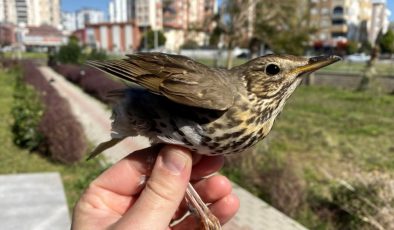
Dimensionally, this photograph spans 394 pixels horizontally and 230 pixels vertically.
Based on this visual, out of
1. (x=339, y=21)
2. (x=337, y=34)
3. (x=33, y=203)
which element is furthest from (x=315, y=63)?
(x=337, y=34)

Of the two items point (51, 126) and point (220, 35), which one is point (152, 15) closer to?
point (220, 35)

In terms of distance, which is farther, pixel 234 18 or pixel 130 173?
pixel 234 18

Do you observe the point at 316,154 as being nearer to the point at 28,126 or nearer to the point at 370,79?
the point at 28,126

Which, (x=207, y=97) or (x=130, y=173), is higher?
(x=207, y=97)

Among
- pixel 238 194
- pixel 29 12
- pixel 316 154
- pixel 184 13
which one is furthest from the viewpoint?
pixel 29 12

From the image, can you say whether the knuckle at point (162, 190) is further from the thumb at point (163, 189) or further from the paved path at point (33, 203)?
the paved path at point (33, 203)

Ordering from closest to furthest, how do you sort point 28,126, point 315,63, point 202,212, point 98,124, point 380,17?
1. point 315,63
2. point 202,212
3. point 28,126
4. point 98,124
5. point 380,17

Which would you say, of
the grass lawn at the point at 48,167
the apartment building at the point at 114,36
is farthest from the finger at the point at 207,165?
the apartment building at the point at 114,36

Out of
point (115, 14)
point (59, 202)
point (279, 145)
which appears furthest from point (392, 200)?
point (115, 14)
